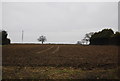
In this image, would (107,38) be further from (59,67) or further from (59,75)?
(59,75)

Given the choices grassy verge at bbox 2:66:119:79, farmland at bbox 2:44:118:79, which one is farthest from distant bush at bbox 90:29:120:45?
grassy verge at bbox 2:66:119:79

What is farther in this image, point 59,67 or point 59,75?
point 59,67

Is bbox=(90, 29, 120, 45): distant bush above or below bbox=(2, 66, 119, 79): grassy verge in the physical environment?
above

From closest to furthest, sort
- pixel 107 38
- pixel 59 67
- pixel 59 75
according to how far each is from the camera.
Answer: pixel 59 75, pixel 59 67, pixel 107 38

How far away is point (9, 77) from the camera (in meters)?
6.22

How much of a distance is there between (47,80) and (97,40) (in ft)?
213

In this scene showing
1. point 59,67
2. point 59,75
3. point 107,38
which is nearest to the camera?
point 59,75

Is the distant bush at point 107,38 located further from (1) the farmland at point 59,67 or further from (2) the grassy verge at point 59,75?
(2) the grassy verge at point 59,75

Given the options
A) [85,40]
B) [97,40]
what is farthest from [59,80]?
[85,40]

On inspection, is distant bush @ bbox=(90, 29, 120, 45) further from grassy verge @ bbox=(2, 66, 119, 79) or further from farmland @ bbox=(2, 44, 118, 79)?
grassy verge @ bbox=(2, 66, 119, 79)

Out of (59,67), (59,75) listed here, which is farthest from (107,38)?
(59,75)

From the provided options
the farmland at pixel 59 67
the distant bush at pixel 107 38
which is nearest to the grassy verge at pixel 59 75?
the farmland at pixel 59 67

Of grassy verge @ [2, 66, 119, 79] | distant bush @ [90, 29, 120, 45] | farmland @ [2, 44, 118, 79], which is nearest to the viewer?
grassy verge @ [2, 66, 119, 79]

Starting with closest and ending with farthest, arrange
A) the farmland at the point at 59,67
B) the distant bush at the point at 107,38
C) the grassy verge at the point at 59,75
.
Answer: the grassy verge at the point at 59,75
the farmland at the point at 59,67
the distant bush at the point at 107,38
